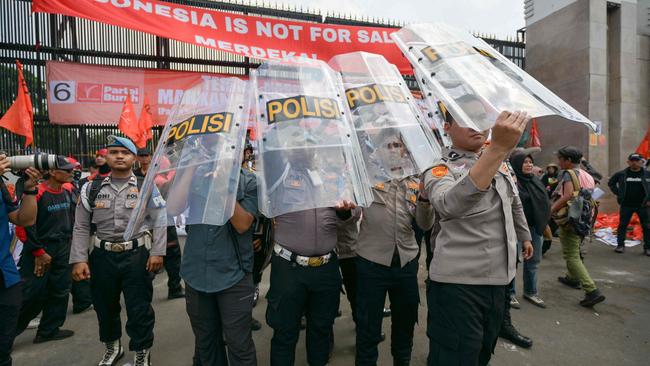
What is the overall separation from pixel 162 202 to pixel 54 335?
2.98 metres

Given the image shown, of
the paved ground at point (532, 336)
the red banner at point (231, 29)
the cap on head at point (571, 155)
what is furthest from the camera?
the red banner at point (231, 29)

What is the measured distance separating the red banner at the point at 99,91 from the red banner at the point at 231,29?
89 centimetres

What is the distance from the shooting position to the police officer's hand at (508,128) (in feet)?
4.14

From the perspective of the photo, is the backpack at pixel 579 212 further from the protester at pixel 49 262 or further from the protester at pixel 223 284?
the protester at pixel 49 262

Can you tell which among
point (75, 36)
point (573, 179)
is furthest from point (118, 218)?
point (75, 36)

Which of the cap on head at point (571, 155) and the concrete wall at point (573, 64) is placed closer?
the cap on head at point (571, 155)

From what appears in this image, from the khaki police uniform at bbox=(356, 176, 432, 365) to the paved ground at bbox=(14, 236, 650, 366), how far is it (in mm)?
710

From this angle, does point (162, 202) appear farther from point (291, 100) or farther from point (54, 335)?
point (54, 335)

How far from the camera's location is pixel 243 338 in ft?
7.32

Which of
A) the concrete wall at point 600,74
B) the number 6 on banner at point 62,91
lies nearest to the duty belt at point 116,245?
the number 6 on banner at point 62,91

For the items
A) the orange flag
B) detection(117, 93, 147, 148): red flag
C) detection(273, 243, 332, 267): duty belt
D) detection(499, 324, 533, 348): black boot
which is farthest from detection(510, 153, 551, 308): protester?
the orange flag

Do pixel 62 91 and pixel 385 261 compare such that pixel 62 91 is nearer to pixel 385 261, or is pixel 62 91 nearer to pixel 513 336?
pixel 385 261

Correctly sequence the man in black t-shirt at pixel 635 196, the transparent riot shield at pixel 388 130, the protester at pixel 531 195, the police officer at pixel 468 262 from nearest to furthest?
the police officer at pixel 468 262 → the transparent riot shield at pixel 388 130 → the protester at pixel 531 195 → the man in black t-shirt at pixel 635 196

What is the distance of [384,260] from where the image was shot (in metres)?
2.48
